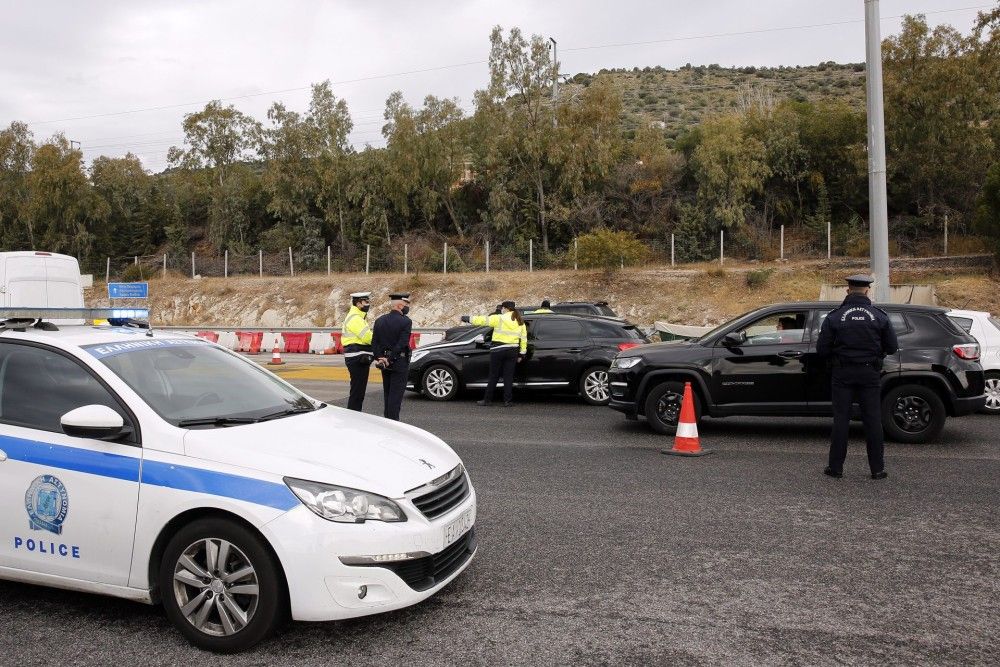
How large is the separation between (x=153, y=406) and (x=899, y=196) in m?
41.9

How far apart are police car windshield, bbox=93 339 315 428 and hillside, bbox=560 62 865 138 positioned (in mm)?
59036

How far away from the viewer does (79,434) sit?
165 inches

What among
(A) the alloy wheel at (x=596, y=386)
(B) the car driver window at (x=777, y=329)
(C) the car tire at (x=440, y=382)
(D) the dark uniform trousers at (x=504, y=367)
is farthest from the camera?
(C) the car tire at (x=440, y=382)

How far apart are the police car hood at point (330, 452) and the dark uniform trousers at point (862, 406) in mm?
4536

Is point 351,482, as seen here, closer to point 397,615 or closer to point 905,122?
point 397,615

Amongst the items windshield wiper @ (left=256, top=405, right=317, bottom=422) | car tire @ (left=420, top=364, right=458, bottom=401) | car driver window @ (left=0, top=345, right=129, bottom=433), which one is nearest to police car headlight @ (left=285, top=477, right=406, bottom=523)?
windshield wiper @ (left=256, top=405, right=317, bottom=422)

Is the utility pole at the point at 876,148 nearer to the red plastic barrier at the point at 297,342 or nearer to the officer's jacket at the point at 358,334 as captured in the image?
the officer's jacket at the point at 358,334

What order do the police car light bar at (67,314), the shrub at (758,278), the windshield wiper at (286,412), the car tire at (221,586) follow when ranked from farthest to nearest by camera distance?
the shrub at (758,278)
the police car light bar at (67,314)
the windshield wiper at (286,412)
the car tire at (221,586)

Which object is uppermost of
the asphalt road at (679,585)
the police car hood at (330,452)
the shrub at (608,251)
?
the shrub at (608,251)

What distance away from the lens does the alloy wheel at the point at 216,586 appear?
3992 millimetres

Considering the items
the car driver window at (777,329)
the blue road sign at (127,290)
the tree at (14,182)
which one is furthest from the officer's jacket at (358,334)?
the tree at (14,182)

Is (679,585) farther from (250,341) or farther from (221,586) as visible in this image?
(250,341)

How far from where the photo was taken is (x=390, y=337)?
416 inches

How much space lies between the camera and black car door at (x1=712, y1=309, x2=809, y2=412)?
10.0m
